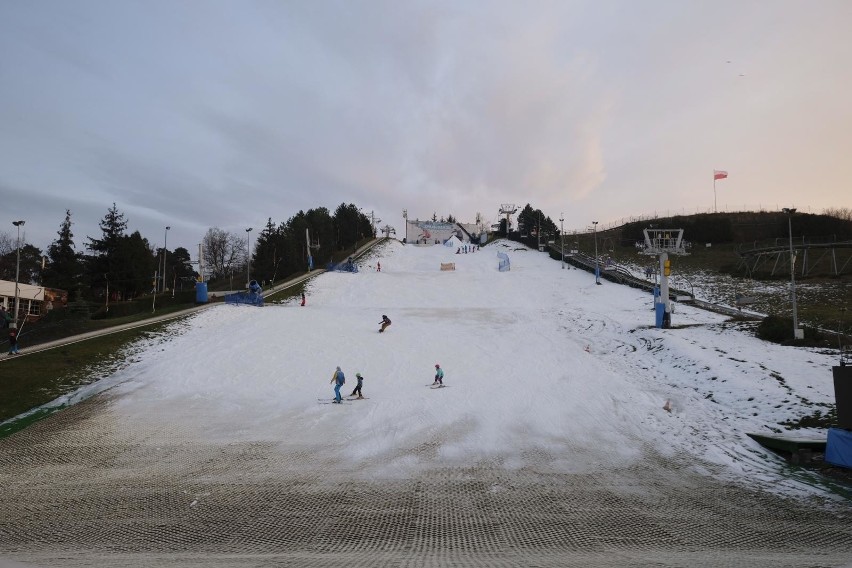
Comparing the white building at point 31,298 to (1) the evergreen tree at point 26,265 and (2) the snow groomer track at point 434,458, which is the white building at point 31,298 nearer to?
(1) the evergreen tree at point 26,265

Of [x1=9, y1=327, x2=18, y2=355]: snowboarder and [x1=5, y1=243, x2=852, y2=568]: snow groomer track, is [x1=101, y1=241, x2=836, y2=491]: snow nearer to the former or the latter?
[x1=5, y1=243, x2=852, y2=568]: snow groomer track

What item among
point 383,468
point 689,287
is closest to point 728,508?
point 383,468

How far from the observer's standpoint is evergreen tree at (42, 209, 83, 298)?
5562cm

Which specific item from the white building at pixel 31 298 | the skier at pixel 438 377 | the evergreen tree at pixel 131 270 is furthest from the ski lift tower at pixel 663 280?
the white building at pixel 31 298

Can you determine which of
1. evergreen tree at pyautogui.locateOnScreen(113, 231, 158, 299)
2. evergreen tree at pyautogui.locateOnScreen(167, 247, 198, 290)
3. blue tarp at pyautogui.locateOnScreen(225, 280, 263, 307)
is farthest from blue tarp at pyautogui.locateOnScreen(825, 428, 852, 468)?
evergreen tree at pyautogui.locateOnScreen(167, 247, 198, 290)

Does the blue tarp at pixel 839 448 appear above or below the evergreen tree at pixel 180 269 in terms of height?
below

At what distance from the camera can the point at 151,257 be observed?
64625mm

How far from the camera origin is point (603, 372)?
21375 millimetres

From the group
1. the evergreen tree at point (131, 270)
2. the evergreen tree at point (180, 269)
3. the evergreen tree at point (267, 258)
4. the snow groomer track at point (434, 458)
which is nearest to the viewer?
→ the snow groomer track at point (434, 458)

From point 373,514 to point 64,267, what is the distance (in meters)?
65.7

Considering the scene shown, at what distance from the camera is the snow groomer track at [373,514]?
7.46 meters

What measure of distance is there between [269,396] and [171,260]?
3699 inches

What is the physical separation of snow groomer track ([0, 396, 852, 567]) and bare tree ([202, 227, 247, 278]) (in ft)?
309

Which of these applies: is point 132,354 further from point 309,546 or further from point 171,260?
point 171,260
